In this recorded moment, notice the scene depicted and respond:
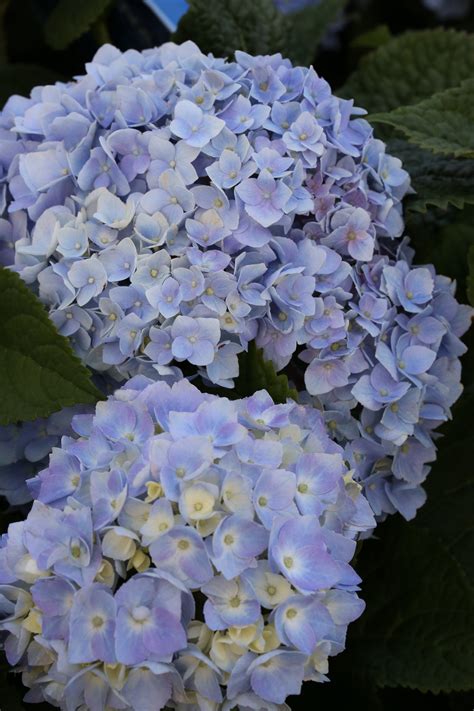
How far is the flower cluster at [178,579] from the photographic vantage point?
62 centimetres

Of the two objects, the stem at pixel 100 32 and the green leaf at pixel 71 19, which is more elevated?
the green leaf at pixel 71 19

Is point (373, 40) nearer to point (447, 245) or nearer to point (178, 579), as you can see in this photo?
point (447, 245)

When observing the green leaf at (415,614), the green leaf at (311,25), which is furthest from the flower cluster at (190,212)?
the green leaf at (311,25)

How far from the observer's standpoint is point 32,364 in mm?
799

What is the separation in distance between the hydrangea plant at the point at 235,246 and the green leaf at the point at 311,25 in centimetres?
39

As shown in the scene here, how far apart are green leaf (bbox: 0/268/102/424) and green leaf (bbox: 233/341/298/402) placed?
0.14 m

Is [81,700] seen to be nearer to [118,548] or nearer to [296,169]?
[118,548]

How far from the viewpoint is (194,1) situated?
1.08 meters

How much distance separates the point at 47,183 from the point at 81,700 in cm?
45

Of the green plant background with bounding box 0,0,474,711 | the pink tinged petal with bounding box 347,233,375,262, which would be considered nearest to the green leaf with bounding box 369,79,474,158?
the green plant background with bounding box 0,0,474,711

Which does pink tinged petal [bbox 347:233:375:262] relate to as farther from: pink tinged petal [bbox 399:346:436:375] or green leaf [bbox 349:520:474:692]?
green leaf [bbox 349:520:474:692]

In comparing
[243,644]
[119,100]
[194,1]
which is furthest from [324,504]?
[194,1]

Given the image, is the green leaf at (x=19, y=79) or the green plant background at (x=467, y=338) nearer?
the green plant background at (x=467, y=338)

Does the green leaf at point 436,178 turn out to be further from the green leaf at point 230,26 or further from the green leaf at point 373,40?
the green leaf at point 373,40
